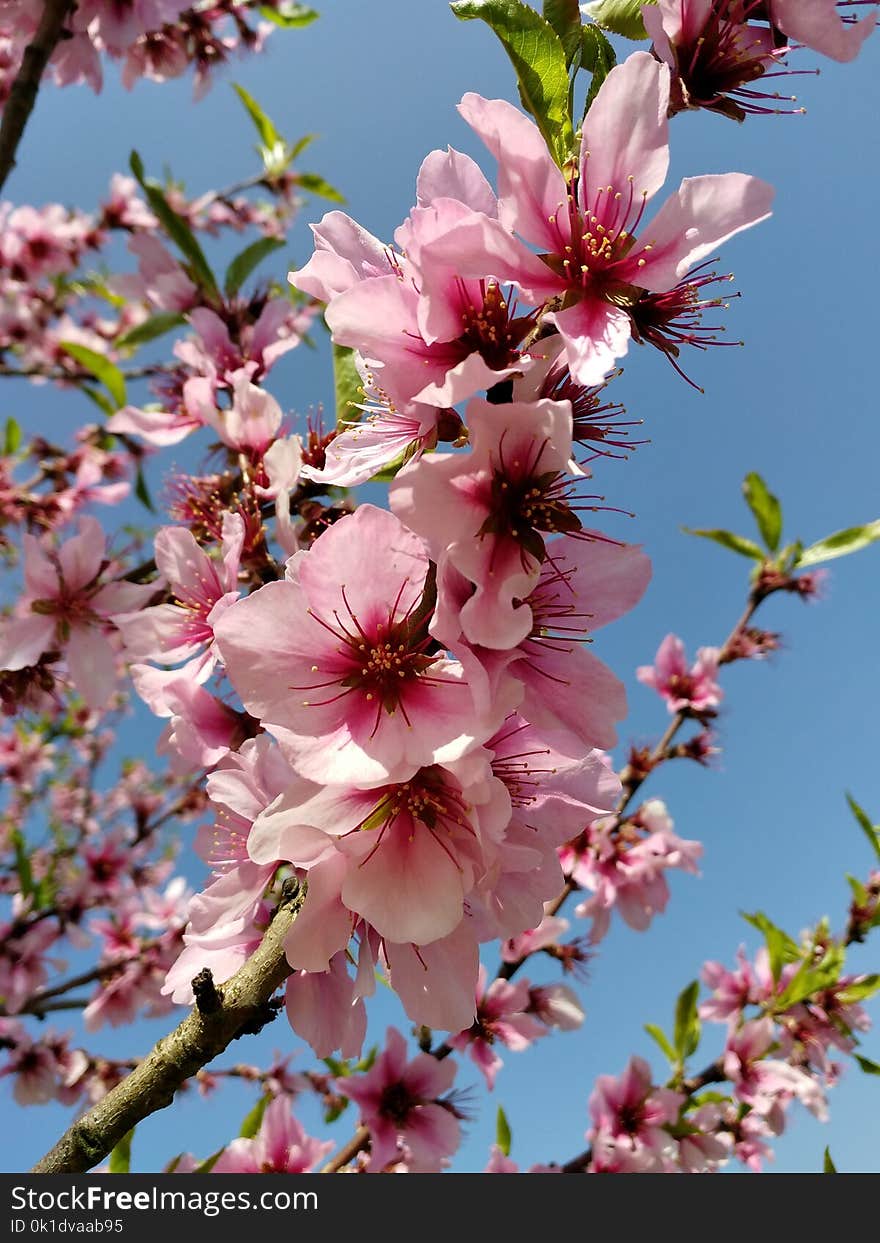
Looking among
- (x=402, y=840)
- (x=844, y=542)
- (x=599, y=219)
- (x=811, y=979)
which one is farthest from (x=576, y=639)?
(x=811, y=979)

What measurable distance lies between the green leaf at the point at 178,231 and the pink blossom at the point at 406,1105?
2330 millimetres

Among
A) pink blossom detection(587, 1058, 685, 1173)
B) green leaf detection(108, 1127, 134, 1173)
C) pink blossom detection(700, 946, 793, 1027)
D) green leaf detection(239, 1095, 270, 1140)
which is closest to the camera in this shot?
Result: green leaf detection(108, 1127, 134, 1173)

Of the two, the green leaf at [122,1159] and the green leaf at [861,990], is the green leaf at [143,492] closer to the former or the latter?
the green leaf at [122,1159]

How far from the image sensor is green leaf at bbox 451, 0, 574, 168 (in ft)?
3.16

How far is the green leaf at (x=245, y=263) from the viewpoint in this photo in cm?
230

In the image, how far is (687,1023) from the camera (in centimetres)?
289

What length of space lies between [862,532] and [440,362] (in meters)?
1.78

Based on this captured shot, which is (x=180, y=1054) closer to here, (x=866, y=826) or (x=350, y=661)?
(x=350, y=661)

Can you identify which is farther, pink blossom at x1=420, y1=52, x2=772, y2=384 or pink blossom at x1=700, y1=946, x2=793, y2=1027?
pink blossom at x1=700, y1=946, x2=793, y2=1027

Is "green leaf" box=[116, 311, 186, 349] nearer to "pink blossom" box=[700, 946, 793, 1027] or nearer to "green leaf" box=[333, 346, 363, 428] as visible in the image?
"green leaf" box=[333, 346, 363, 428]

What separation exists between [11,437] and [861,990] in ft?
14.1

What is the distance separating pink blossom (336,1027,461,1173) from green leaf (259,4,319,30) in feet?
13.0

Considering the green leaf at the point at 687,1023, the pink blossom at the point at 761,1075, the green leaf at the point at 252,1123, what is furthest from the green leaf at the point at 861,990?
the green leaf at the point at 252,1123

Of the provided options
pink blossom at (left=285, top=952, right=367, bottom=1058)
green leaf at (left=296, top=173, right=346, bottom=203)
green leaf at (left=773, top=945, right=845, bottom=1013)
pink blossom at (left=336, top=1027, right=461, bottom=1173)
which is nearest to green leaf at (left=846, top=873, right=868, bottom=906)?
green leaf at (left=773, top=945, right=845, bottom=1013)
